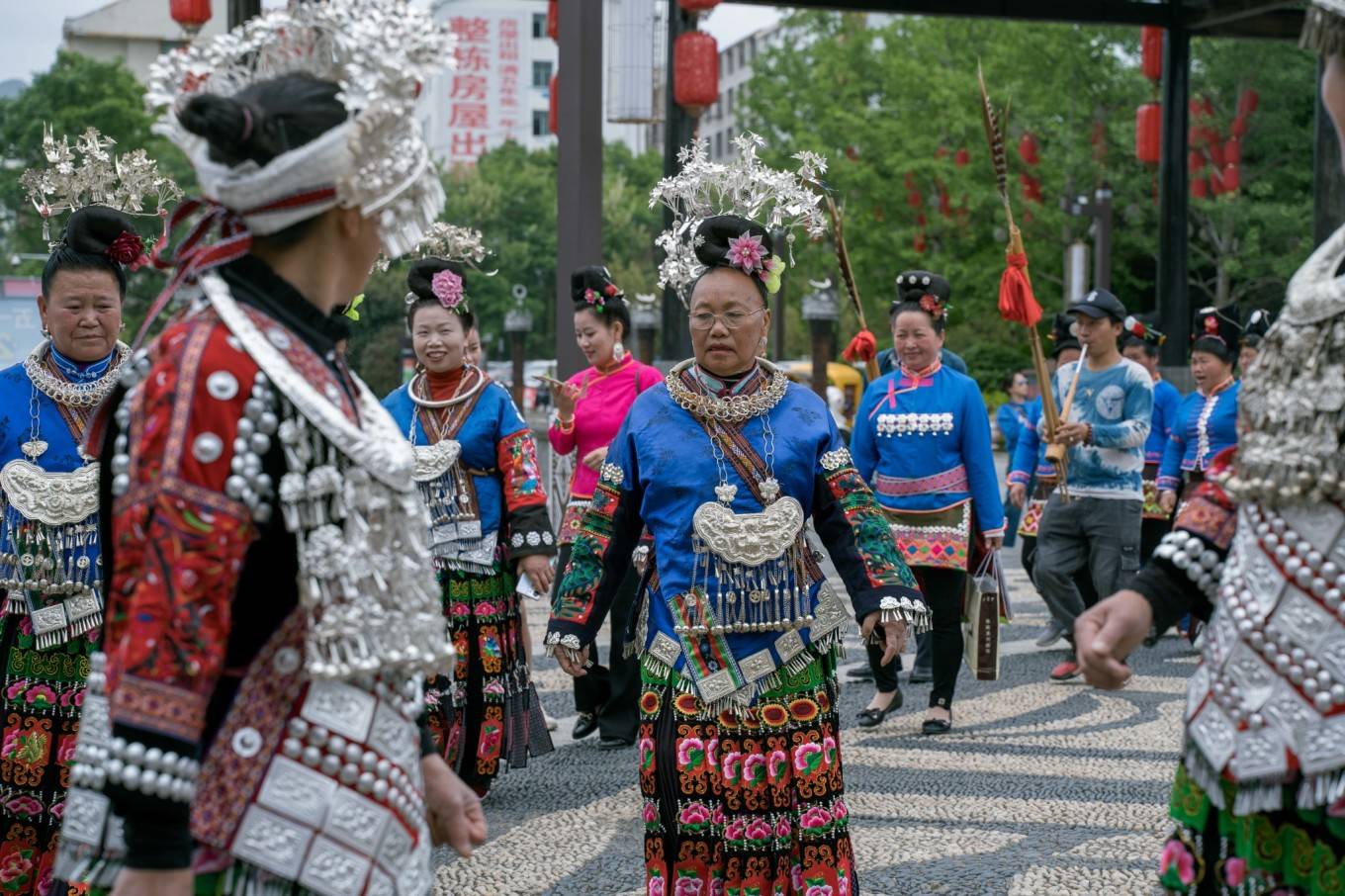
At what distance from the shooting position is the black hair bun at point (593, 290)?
24.7ft

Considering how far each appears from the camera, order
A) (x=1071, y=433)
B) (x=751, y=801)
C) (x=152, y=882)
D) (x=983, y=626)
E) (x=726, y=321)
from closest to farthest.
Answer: (x=152, y=882) → (x=751, y=801) → (x=726, y=321) → (x=983, y=626) → (x=1071, y=433)

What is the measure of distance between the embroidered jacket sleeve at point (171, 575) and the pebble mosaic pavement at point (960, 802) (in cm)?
309

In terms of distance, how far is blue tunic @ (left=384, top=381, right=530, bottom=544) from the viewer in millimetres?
6109

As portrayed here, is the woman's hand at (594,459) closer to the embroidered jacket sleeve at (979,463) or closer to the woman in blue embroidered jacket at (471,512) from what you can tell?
the woman in blue embroidered jacket at (471,512)

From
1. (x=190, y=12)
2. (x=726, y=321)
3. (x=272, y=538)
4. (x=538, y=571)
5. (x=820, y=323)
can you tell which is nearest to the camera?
(x=272, y=538)

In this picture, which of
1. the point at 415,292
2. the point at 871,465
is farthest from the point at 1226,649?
the point at 871,465

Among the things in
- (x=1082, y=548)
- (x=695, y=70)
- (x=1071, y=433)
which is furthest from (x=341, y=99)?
(x=695, y=70)

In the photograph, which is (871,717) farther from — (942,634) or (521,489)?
(521,489)

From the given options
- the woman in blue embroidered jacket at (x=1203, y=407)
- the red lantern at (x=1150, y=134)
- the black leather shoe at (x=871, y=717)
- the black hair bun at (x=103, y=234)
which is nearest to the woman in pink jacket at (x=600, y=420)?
the black leather shoe at (x=871, y=717)

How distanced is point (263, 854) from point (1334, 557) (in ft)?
5.44

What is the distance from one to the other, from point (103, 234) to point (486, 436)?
191cm

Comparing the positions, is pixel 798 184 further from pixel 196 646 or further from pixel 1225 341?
pixel 1225 341

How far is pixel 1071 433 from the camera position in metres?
8.72

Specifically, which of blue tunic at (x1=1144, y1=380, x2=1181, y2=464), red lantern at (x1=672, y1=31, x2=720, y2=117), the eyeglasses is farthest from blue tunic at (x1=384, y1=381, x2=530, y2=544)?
red lantern at (x1=672, y1=31, x2=720, y2=117)
